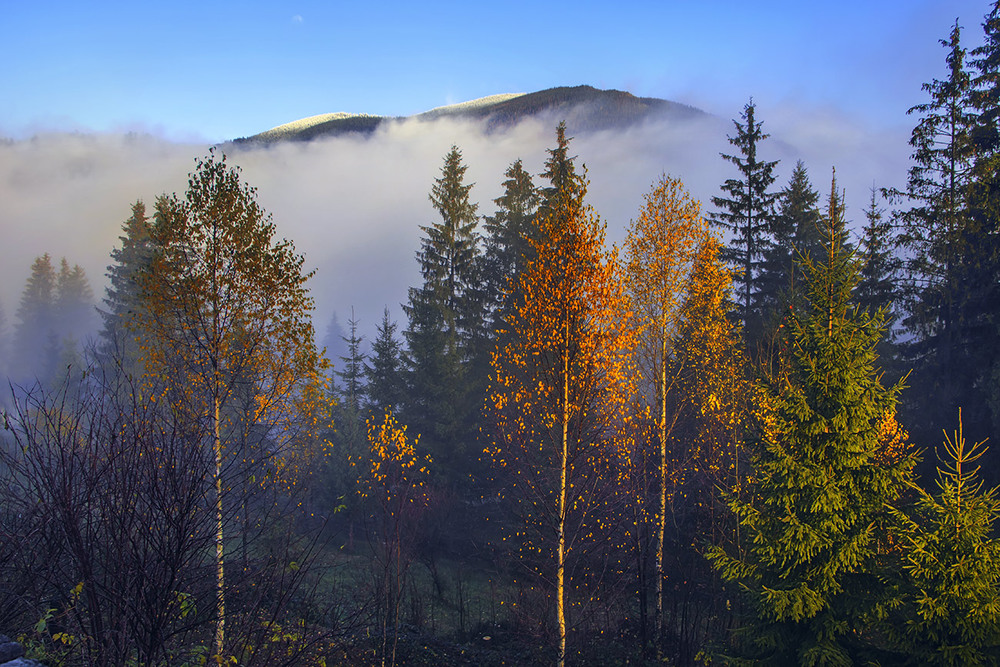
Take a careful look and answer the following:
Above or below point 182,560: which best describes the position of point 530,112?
above

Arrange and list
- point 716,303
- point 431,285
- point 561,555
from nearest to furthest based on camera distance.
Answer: point 561,555 < point 716,303 < point 431,285

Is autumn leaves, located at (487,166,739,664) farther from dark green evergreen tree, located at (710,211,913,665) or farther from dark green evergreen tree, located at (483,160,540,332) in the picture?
dark green evergreen tree, located at (483,160,540,332)

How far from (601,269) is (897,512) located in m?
6.26

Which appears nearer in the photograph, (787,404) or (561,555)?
(787,404)

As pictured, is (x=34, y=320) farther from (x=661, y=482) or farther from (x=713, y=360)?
(x=713, y=360)

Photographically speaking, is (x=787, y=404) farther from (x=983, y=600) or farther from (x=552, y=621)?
(x=552, y=621)

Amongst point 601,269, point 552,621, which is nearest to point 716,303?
point 601,269

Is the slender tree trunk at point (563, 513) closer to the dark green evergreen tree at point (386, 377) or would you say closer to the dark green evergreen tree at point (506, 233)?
the dark green evergreen tree at point (506, 233)

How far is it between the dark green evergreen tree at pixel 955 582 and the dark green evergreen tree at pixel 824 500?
0.76m

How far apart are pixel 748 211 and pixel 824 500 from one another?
20.8 metres

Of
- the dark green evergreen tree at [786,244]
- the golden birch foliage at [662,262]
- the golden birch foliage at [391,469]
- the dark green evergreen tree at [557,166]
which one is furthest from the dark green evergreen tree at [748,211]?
the golden birch foliage at [391,469]

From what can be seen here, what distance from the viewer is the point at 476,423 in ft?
86.9

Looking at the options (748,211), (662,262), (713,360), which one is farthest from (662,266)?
(748,211)

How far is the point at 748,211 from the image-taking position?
26672mm
